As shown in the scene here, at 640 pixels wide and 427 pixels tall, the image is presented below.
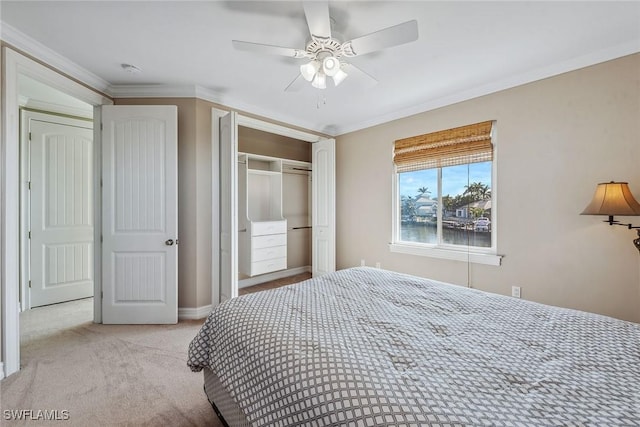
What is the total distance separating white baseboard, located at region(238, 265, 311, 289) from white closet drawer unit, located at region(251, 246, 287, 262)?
491mm

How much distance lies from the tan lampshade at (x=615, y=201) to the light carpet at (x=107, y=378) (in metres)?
3.03

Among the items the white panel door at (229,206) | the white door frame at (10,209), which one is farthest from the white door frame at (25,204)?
the white panel door at (229,206)

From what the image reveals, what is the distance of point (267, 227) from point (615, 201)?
368 cm

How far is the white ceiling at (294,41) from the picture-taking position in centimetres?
179

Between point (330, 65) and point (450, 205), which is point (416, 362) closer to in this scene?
point (330, 65)

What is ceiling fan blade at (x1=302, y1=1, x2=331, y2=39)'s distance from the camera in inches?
57.4

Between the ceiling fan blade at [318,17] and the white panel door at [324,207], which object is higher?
the ceiling fan blade at [318,17]

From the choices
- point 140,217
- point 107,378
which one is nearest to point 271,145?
point 140,217

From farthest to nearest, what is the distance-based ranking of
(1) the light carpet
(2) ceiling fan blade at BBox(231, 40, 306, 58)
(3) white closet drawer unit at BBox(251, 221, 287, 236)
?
(3) white closet drawer unit at BBox(251, 221, 287, 236) → (2) ceiling fan blade at BBox(231, 40, 306, 58) → (1) the light carpet

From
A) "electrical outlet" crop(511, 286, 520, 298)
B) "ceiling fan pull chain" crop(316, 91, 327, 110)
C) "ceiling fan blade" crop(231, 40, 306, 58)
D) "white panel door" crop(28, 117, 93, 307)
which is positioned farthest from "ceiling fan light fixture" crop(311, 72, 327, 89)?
"white panel door" crop(28, 117, 93, 307)

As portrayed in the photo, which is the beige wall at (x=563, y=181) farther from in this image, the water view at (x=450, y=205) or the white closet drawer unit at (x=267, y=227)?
the white closet drawer unit at (x=267, y=227)

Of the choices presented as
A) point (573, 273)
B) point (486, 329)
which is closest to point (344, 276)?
point (486, 329)

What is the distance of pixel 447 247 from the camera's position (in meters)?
3.32

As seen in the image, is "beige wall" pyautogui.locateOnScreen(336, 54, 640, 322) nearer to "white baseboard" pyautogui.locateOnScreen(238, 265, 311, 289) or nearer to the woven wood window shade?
the woven wood window shade
